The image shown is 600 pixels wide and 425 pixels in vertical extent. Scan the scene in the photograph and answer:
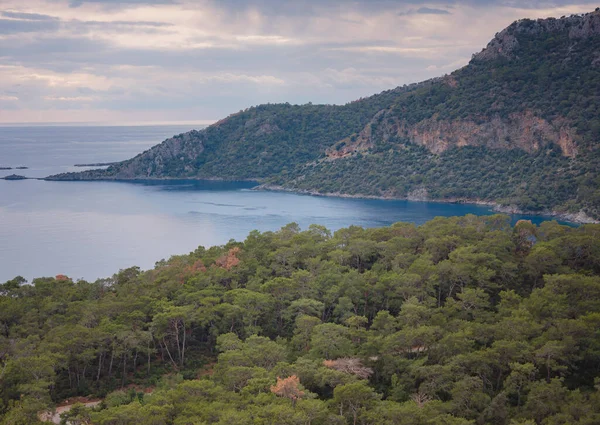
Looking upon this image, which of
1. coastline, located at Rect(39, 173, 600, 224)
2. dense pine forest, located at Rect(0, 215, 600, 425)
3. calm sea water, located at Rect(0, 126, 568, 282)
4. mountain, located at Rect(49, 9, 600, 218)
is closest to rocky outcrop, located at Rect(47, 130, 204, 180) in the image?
mountain, located at Rect(49, 9, 600, 218)

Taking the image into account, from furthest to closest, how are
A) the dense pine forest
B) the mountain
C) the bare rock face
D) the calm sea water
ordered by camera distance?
the bare rock face < the mountain < the calm sea water < the dense pine forest

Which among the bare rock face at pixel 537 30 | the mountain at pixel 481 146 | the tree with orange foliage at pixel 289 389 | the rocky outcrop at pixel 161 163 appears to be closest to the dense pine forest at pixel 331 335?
the tree with orange foliage at pixel 289 389

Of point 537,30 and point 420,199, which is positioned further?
point 537,30

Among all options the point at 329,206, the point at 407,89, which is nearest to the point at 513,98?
the point at 329,206

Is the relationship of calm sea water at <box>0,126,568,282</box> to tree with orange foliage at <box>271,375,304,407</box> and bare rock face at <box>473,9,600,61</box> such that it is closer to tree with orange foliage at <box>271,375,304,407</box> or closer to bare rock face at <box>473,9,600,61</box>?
bare rock face at <box>473,9,600,61</box>

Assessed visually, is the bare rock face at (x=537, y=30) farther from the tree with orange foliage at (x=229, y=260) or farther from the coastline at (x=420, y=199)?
the tree with orange foliage at (x=229, y=260)

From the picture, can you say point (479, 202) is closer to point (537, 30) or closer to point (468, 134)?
point (468, 134)

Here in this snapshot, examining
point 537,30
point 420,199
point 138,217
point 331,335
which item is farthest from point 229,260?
point 537,30
